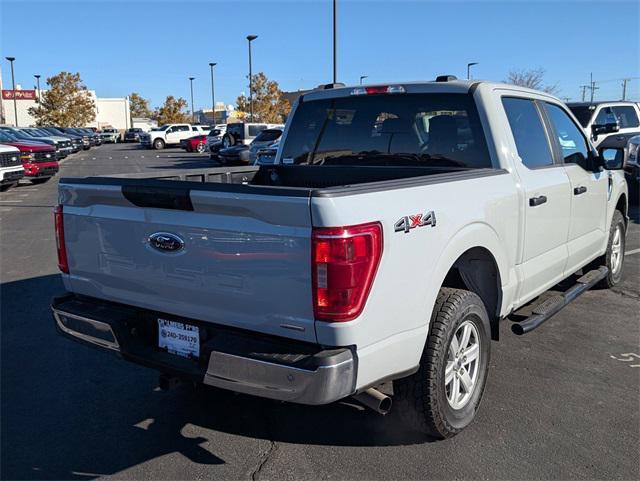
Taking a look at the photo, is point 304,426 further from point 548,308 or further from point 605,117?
point 605,117

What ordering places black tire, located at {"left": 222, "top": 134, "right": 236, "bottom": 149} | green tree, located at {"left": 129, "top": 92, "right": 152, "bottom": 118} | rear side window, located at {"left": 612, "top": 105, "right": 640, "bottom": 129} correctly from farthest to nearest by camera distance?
green tree, located at {"left": 129, "top": 92, "right": 152, "bottom": 118} → black tire, located at {"left": 222, "top": 134, "right": 236, "bottom": 149} → rear side window, located at {"left": 612, "top": 105, "right": 640, "bottom": 129}

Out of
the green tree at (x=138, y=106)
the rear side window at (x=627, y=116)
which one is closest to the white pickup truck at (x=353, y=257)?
the rear side window at (x=627, y=116)

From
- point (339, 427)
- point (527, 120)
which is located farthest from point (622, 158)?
point (339, 427)

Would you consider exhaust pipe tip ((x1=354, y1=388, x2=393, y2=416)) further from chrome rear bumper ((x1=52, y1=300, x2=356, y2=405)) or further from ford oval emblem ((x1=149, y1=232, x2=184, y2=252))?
ford oval emblem ((x1=149, y1=232, x2=184, y2=252))

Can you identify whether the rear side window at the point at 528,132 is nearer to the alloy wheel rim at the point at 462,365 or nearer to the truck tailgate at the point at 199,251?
the alloy wheel rim at the point at 462,365

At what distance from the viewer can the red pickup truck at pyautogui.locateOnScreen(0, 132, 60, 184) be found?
18281 millimetres

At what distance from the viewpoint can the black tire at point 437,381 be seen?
3264mm

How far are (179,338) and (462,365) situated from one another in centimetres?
166

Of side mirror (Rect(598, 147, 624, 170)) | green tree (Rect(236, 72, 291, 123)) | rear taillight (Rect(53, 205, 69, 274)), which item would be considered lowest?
rear taillight (Rect(53, 205, 69, 274))

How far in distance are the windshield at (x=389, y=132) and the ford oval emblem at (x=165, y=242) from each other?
206cm

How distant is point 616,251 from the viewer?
667cm

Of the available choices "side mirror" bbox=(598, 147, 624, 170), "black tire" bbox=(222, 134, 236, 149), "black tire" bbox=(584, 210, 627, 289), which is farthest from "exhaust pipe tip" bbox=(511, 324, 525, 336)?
"black tire" bbox=(222, 134, 236, 149)

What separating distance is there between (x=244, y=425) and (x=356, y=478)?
899mm

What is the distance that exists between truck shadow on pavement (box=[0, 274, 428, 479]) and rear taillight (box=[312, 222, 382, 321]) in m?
1.21
